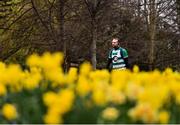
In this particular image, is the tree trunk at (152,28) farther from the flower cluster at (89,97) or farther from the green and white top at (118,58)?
the flower cluster at (89,97)

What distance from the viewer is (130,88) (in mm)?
3900

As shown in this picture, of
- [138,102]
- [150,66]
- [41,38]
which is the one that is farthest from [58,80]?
[150,66]

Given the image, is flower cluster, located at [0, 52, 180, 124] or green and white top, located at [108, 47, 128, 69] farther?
green and white top, located at [108, 47, 128, 69]

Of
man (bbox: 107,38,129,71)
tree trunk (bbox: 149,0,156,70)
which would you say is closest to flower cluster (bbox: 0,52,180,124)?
man (bbox: 107,38,129,71)

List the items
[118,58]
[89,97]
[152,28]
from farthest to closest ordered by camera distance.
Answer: [152,28], [118,58], [89,97]

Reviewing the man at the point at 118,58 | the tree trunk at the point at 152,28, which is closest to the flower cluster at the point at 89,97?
the man at the point at 118,58

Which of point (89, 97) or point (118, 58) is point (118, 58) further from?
point (89, 97)

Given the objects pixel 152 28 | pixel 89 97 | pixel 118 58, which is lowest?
pixel 152 28

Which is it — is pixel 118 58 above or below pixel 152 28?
above

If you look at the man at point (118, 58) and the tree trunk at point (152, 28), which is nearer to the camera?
the man at point (118, 58)

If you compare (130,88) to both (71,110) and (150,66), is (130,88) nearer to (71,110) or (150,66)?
(71,110)

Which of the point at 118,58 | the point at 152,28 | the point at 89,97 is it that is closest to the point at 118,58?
the point at 118,58

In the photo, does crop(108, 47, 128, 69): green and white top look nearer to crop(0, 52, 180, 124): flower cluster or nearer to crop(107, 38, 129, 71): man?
crop(107, 38, 129, 71): man

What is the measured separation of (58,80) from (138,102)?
0.83 metres
